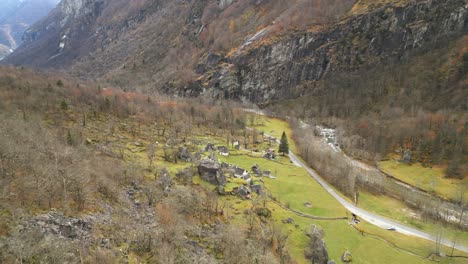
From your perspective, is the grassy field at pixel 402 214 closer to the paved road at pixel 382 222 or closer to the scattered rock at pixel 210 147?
the paved road at pixel 382 222

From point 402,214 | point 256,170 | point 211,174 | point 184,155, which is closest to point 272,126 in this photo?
point 256,170

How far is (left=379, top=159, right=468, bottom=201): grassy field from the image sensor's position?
97.0 m

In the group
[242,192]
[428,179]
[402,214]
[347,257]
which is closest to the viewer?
[347,257]

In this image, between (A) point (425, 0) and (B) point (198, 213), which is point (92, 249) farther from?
(A) point (425, 0)

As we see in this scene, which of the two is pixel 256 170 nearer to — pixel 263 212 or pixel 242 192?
pixel 242 192

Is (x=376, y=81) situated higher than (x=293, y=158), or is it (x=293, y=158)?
(x=376, y=81)

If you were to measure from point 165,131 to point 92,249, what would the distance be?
9729cm

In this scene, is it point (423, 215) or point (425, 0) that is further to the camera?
point (425, 0)

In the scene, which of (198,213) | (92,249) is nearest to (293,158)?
(198,213)

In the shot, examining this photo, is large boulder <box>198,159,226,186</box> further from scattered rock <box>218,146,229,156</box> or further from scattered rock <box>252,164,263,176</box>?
scattered rock <box>218,146,229,156</box>

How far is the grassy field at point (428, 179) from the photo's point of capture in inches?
3821

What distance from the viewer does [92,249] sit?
3744 cm

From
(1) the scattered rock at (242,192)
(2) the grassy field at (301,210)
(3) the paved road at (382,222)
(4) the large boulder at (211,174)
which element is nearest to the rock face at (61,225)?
Answer: (2) the grassy field at (301,210)

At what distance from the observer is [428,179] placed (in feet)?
356
